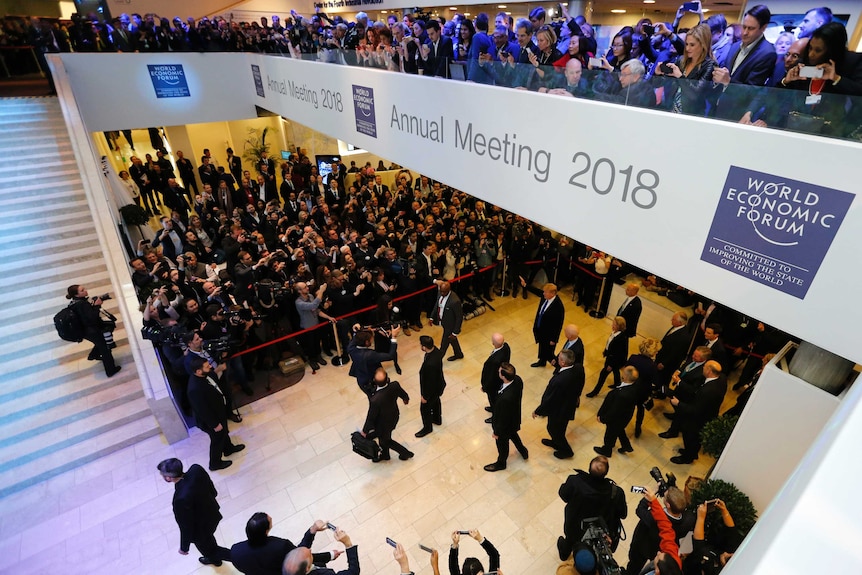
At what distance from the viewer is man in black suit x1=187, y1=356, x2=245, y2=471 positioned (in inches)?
192

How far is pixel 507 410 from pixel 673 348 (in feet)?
8.81

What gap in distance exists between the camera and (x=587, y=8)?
9727 millimetres

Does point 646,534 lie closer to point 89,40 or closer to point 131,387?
point 131,387

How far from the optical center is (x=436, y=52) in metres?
6.25

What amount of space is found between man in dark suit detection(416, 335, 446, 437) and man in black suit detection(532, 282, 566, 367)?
76.8 inches

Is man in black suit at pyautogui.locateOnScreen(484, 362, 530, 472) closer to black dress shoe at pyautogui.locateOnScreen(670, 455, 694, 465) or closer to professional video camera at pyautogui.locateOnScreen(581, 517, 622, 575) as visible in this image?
professional video camera at pyautogui.locateOnScreen(581, 517, 622, 575)

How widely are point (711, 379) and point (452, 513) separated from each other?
3.27 metres

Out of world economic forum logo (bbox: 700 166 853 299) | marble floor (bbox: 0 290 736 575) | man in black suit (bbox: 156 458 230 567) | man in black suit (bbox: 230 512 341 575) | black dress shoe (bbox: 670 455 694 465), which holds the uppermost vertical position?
world economic forum logo (bbox: 700 166 853 299)

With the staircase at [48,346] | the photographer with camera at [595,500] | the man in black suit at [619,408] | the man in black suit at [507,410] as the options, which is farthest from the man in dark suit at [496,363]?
the staircase at [48,346]

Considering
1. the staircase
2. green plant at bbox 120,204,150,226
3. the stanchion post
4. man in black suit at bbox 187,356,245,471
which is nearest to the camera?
man in black suit at bbox 187,356,245,471

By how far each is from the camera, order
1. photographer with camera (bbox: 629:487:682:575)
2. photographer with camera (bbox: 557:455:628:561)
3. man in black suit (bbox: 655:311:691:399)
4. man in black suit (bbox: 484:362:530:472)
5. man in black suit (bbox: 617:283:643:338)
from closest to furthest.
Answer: photographer with camera (bbox: 629:487:682:575), photographer with camera (bbox: 557:455:628:561), man in black suit (bbox: 484:362:530:472), man in black suit (bbox: 655:311:691:399), man in black suit (bbox: 617:283:643:338)

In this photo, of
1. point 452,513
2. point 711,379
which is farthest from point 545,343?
point 452,513

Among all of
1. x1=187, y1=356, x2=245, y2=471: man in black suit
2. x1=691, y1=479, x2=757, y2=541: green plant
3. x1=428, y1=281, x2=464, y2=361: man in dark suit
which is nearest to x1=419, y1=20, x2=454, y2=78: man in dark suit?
x1=428, y1=281, x2=464, y2=361: man in dark suit

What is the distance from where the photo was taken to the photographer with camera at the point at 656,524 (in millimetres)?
3373
